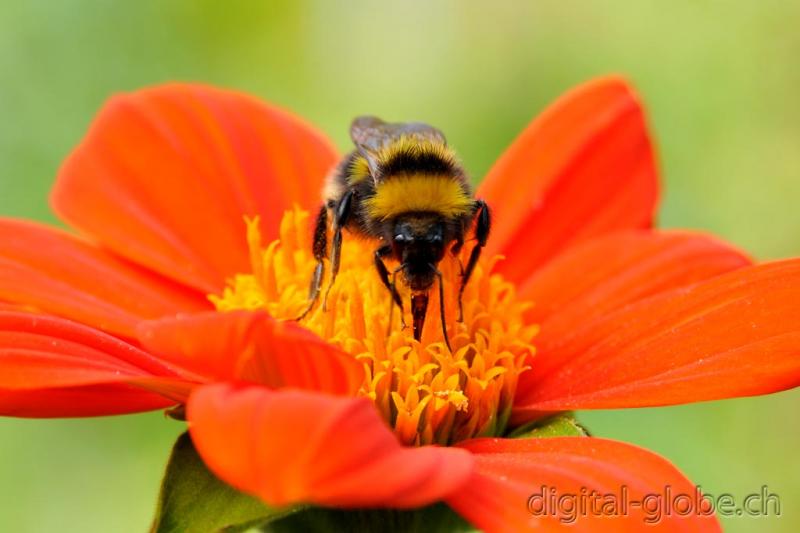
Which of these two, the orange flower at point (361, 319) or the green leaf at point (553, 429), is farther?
the green leaf at point (553, 429)

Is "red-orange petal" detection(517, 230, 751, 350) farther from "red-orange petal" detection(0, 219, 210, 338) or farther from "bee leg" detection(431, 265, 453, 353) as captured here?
"red-orange petal" detection(0, 219, 210, 338)

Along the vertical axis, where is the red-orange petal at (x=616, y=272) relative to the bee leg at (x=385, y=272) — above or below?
above

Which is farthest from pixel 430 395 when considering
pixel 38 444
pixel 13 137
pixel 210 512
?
pixel 13 137

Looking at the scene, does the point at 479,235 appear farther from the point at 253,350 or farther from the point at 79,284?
the point at 79,284

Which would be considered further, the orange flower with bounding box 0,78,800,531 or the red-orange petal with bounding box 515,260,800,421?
the red-orange petal with bounding box 515,260,800,421

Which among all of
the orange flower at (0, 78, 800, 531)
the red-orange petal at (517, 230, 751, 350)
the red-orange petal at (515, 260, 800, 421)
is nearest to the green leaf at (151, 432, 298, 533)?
the orange flower at (0, 78, 800, 531)

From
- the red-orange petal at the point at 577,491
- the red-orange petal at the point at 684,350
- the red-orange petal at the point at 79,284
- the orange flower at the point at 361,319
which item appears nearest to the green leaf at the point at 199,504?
the orange flower at the point at 361,319

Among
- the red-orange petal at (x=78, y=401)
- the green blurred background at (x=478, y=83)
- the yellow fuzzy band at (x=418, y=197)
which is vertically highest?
the green blurred background at (x=478, y=83)

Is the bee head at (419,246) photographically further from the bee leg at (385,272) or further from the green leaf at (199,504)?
the green leaf at (199,504)
